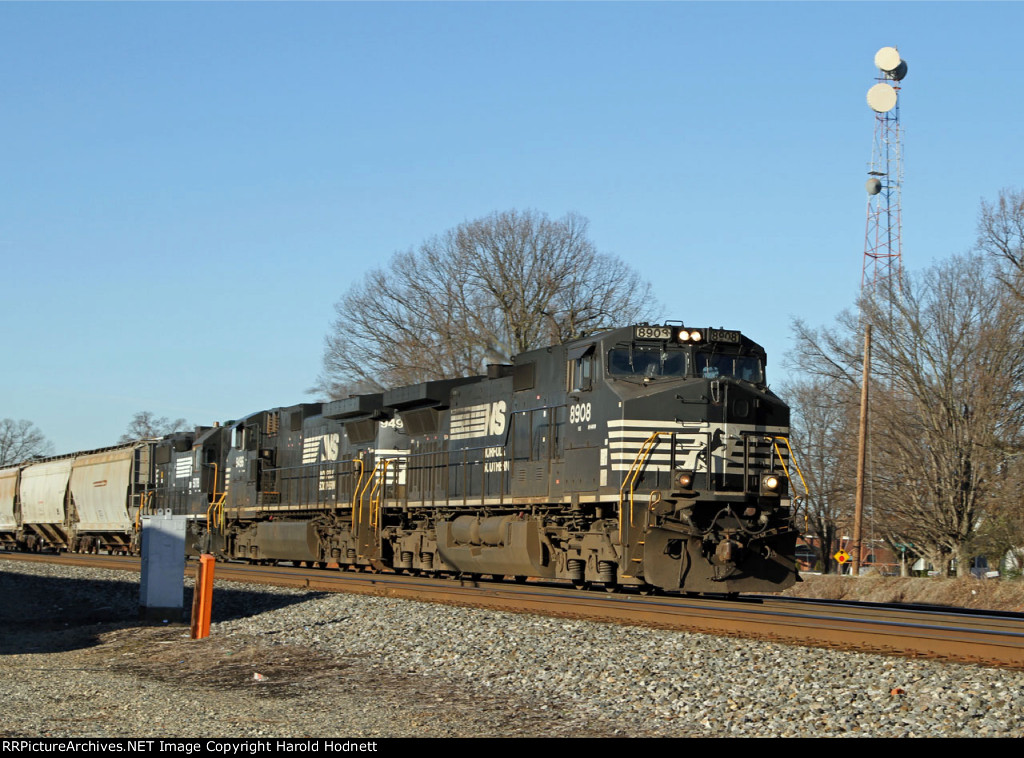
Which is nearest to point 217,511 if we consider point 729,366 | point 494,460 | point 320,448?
point 320,448

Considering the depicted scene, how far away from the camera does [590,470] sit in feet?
50.0

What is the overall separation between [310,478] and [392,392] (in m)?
4.63

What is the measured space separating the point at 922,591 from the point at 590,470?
1099 centimetres

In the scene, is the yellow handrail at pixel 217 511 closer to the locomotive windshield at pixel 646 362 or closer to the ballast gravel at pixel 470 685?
the ballast gravel at pixel 470 685

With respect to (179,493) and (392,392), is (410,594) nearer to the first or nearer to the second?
(392,392)

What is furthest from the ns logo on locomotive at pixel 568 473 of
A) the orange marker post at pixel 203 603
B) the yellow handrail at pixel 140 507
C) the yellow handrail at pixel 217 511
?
the yellow handrail at pixel 140 507

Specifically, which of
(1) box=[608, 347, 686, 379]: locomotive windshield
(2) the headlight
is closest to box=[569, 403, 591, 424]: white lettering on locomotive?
(1) box=[608, 347, 686, 379]: locomotive windshield

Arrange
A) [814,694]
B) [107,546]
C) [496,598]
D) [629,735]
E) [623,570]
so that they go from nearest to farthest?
[629,735] < [814,694] < [623,570] < [496,598] < [107,546]

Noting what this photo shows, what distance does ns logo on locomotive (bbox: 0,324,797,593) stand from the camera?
14273 millimetres

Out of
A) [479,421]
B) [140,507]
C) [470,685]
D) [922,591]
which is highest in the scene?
[479,421]

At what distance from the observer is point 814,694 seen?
7891 millimetres

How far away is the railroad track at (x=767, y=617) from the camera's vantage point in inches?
379

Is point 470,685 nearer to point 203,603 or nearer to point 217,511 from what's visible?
point 203,603
